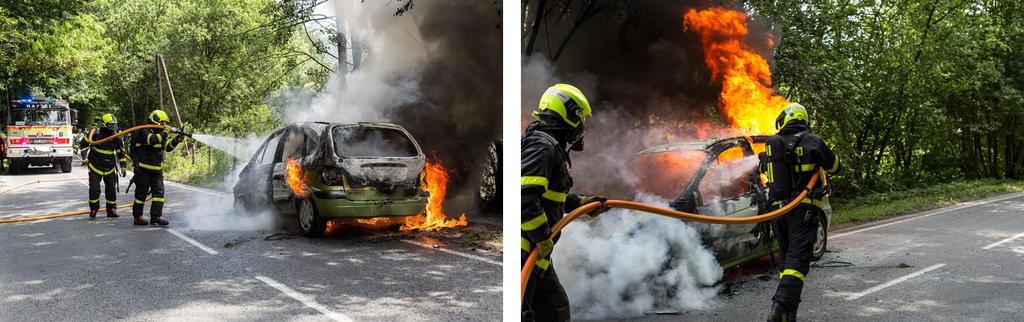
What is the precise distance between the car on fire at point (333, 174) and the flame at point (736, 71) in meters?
1.32

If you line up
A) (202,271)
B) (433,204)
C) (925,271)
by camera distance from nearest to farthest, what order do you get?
(925,271) < (202,271) < (433,204)

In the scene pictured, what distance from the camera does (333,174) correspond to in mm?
2764

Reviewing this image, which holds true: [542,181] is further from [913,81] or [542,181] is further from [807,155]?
[913,81]

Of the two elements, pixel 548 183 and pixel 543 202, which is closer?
pixel 548 183

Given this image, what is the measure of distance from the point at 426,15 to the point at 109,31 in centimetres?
126

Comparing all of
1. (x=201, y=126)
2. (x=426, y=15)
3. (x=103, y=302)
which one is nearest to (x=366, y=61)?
(x=426, y=15)

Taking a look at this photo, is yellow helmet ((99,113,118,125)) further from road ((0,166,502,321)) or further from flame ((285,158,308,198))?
flame ((285,158,308,198))

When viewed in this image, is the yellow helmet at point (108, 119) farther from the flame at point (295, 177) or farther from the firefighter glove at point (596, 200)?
the firefighter glove at point (596, 200)

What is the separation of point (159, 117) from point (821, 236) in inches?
106

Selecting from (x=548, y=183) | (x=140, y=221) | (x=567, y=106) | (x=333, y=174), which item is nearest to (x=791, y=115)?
(x=567, y=106)

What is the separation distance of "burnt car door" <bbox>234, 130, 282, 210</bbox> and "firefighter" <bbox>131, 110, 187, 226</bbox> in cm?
27

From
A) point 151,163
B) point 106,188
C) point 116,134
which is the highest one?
point 116,134

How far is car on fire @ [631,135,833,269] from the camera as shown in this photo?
2.70 meters

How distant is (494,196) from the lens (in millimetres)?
3045
